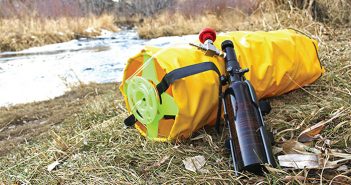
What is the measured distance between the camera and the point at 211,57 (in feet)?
5.83

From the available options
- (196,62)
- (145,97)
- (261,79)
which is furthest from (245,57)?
(145,97)

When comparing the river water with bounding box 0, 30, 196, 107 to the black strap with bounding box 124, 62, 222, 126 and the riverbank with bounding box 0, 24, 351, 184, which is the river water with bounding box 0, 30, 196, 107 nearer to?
the riverbank with bounding box 0, 24, 351, 184

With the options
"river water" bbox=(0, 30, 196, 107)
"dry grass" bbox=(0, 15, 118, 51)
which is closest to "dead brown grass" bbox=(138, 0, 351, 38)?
"river water" bbox=(0, 30, 196, 107)

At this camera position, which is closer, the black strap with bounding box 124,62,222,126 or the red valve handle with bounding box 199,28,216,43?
the black strap with bounding box 124,62,222,126

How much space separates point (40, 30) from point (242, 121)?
39.9 ft

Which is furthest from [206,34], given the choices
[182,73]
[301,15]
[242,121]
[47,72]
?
[47,72]

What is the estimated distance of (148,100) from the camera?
67.4 inches

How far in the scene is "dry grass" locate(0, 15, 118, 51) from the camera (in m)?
10.8

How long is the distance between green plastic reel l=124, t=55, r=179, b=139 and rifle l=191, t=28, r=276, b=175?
0.25m

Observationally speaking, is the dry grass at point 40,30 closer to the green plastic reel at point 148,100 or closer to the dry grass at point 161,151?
the dry grass at point 161,151

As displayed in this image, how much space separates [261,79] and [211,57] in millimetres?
318

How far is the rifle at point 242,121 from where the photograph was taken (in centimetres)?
133

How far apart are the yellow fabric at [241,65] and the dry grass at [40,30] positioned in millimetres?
9808

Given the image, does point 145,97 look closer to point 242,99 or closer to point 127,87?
point 127,87
